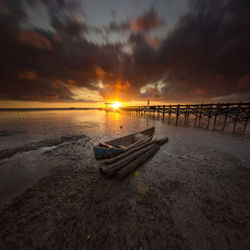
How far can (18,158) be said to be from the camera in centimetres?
680

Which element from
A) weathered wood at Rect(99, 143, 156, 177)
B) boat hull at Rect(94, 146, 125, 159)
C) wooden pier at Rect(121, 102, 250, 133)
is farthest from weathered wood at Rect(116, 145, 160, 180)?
wooden pier at Rect(121, 102, 250, 133)

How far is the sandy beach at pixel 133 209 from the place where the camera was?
8.63ft

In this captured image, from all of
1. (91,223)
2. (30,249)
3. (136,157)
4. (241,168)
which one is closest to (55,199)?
(30,249)

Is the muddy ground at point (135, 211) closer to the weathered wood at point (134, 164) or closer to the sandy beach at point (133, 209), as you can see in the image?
the sandy beach at point (133, 209)

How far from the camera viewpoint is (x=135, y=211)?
341 centimetres

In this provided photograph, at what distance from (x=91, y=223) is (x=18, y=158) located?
7.57 m

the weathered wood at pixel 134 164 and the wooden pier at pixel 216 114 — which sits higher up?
the wooden pier at pixel 216 114

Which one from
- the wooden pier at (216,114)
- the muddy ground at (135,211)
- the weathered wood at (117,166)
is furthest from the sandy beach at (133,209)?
the wooden pier at (216,114)

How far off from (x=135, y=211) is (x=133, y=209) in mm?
95

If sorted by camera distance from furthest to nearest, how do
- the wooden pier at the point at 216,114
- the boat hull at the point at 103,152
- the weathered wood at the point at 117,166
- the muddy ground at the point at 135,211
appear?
the wooden pier at the point at 216,114 < the boat hull at the point at 103,152 < the weathered wood at the point at 117,166 < the muddy ground at the point at 135,211

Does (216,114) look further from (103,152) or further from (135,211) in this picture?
(135,211)

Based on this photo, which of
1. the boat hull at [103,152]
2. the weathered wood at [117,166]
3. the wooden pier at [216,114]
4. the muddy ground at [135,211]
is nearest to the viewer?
the muddy ground at [135,211]

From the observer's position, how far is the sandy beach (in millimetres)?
2629

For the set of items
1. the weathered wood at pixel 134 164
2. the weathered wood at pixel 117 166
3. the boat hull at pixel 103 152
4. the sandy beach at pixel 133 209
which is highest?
the boat hull at pixel 103 152
